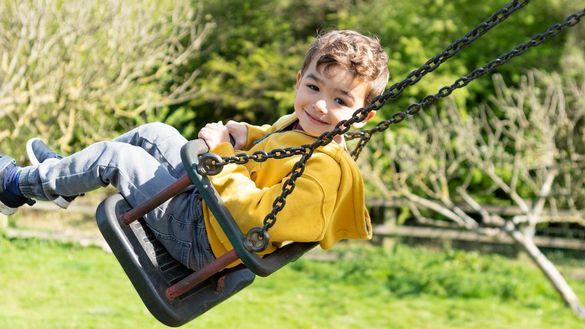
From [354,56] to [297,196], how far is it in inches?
19.7

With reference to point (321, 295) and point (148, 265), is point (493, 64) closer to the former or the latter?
point (148, 265)

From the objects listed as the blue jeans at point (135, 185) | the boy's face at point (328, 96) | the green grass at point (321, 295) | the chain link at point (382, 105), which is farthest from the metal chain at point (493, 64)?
the green grass at point (321, 295)

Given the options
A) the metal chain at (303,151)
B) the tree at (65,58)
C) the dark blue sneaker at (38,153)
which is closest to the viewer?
the metal chain at (303,151)

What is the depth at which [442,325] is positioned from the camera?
6414mm

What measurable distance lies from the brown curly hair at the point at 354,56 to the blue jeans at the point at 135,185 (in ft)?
1.93

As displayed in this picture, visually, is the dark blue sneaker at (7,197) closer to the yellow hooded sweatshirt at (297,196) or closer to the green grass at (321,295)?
the yellow hooded sweatshirt at (297,196)

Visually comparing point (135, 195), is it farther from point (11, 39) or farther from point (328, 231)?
point (11, 39)

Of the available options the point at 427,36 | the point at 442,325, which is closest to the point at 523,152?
the point at 442,325

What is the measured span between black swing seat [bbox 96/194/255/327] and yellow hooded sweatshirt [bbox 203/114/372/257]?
18 centimetres

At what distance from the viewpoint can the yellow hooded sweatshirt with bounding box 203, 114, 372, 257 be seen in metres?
2.21

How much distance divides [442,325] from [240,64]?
31.4 feet

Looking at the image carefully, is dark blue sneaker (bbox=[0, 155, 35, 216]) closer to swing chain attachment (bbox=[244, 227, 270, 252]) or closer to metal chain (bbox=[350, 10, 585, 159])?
swing chain attachment (bbox=[244, 227, 270, 252])

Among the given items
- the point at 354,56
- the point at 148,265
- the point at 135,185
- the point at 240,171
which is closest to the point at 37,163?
the point at 135,185

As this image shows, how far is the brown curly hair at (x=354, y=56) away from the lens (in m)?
2.37
